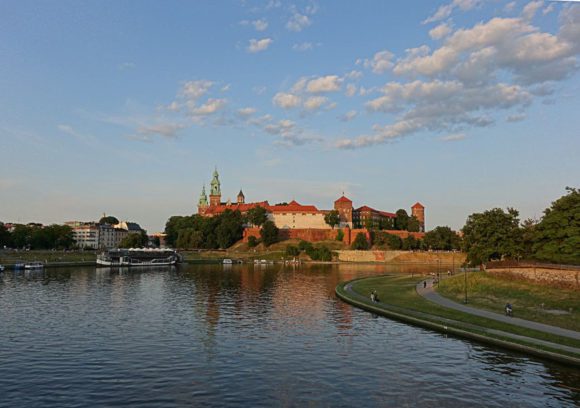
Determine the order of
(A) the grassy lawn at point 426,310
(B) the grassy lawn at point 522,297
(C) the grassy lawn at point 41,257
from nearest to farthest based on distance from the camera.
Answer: (A) the grassy lawn at point 426,310 → (B) the grassy lawn at point 522,297 → (C) the grassy lawn at point 41,257

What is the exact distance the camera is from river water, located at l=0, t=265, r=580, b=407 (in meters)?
23.4

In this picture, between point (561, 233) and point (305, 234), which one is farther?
point (305, 234)

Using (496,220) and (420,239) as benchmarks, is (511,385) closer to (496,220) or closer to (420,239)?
(496,220)

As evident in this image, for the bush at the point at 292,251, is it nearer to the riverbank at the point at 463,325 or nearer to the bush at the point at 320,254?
the bush at the point at 320,254

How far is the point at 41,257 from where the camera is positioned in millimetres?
135250

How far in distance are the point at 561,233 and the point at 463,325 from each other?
24.1 m

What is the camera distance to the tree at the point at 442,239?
564 ft

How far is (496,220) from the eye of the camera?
6750 centimetres

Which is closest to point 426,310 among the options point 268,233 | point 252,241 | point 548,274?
point 548,274

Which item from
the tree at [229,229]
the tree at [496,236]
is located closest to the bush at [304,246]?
the tree at [229,229]

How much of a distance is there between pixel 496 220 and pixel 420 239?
128622 mm

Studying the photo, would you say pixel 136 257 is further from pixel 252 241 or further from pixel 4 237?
→ pixel 252 241

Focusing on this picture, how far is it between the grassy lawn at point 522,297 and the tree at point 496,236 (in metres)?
4.98

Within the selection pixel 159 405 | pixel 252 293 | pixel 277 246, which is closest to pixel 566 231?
pixel 252 293
